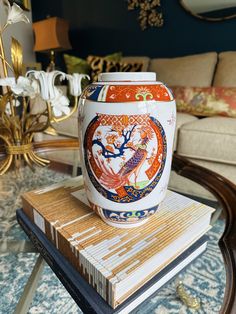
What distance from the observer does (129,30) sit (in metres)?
2.50

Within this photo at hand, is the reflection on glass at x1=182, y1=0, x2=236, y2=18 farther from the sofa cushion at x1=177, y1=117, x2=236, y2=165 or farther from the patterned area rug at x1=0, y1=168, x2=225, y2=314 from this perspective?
the patterned area rug at x1=0, y1=168, x2=225, y2=314

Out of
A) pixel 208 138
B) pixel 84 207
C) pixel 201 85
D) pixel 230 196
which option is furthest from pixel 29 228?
pixel 201 85

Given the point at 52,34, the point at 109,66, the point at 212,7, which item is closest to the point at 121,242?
the point at 109,66

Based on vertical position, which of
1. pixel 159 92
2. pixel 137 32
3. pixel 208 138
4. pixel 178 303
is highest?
pixel 137 32

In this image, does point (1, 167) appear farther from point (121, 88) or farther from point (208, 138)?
point (208, 138)

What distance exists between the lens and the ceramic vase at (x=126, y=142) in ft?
1.06

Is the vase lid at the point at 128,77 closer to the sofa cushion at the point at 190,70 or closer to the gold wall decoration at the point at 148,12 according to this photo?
the sofa cushion at the point at 190,70

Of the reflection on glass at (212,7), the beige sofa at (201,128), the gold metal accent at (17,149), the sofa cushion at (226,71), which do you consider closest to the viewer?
the gold metal accent at (17,149)

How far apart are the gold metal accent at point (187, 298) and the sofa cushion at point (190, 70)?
1465mm

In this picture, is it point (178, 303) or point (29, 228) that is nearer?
point (29, 228)

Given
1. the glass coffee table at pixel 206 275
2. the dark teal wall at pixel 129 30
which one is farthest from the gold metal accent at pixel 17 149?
the dark teal wall at pixel 129 30

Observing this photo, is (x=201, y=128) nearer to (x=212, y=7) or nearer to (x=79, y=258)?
(x=79, y=258)

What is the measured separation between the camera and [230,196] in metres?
0.56

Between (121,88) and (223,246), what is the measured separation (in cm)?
31
